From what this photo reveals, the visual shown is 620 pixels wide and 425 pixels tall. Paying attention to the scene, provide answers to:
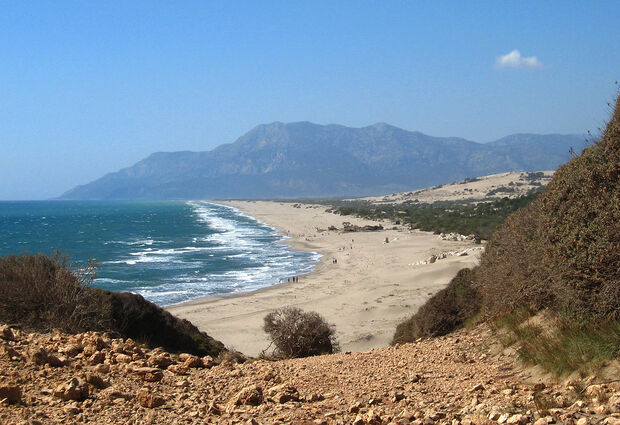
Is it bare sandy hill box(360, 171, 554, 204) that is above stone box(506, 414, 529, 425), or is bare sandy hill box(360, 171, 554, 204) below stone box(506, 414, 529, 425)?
above

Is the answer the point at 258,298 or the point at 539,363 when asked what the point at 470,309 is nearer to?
the point at 539,363

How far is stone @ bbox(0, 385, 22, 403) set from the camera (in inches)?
205

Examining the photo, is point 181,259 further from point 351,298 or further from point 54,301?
point 54,301

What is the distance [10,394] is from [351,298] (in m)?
21.0

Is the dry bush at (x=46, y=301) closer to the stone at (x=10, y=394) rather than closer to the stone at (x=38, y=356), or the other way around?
the stone at (x=38, y=356)

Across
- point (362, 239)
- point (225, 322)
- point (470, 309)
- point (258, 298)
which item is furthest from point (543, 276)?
point (362, 239)

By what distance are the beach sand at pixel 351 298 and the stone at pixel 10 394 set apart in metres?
11.9

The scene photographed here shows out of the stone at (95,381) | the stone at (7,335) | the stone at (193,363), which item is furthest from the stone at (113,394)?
the stone at (7,335)

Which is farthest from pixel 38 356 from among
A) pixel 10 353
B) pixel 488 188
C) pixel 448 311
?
pixel 488 188

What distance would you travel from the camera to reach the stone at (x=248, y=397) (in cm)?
568

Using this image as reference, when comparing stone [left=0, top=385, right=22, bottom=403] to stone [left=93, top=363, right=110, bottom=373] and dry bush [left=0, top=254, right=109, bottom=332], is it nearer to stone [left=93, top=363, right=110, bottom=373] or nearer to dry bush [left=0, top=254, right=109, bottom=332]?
stone [left=93, top=363, right=110, bottom=373]

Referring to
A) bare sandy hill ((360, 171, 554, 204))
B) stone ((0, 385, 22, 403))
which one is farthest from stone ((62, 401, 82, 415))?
bare sandy hill ((360, 171, 554, 204))

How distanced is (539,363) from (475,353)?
6.31 feet

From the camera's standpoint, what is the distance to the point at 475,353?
830cm
